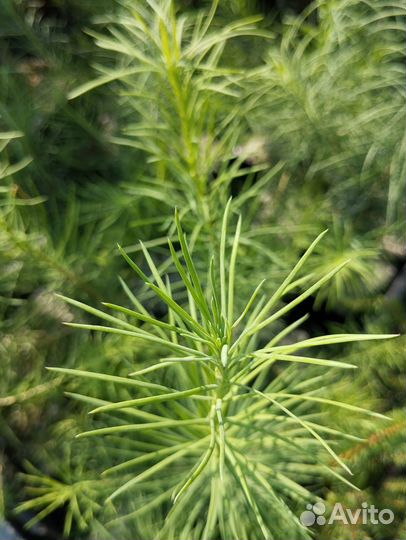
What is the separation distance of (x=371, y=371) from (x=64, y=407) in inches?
16.8

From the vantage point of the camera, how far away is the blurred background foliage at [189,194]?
25.1 inches

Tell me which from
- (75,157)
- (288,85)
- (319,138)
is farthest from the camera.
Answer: (75,157)

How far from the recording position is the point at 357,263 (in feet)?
2.24

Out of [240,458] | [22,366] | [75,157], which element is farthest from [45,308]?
[240,458]

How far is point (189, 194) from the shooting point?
1.98 ft

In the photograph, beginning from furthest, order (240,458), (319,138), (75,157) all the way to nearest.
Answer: (75,157) → (319,138) → (240,458)

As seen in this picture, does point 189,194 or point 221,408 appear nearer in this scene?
point 221,408

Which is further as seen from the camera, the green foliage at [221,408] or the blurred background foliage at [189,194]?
the blurred background foliage at [189,194]

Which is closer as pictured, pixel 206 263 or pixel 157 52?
pixel 157 52

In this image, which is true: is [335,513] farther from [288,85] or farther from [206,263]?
[288,85]

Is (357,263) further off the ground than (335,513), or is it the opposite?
(357,263)

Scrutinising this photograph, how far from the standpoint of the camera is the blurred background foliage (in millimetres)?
637

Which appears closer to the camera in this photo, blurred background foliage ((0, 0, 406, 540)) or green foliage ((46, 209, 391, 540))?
green foliage ((46, 209, 391, 540))

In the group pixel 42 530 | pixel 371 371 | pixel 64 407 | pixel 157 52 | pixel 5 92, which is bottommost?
pixel 42 530
